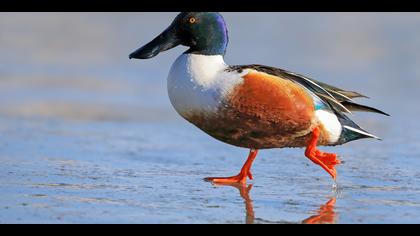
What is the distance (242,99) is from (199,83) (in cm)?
26

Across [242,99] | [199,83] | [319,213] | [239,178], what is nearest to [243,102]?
[242,99]

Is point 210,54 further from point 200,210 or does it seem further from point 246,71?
point 200,210

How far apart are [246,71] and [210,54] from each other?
293mm

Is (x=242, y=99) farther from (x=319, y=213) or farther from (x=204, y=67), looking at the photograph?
(x=319, y=213)

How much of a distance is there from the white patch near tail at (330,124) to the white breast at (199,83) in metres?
0.65

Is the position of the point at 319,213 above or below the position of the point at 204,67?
below

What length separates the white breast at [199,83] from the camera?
5.60 meters

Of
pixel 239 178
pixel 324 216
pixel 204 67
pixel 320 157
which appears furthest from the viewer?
pixel 320 157

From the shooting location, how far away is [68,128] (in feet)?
26.4

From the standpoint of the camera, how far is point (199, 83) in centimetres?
566

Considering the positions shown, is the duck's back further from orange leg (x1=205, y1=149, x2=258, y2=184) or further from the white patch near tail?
orange leg (x1=205, y1=149, x2=258, y2=184)

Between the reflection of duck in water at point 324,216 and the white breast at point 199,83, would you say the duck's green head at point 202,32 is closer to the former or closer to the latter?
the white breast at point 199,83

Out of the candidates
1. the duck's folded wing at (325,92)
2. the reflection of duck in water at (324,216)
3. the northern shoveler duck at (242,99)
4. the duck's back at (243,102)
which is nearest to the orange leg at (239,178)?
the northern shoveler duck at (242,99)

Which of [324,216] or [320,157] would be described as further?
[320,157]
